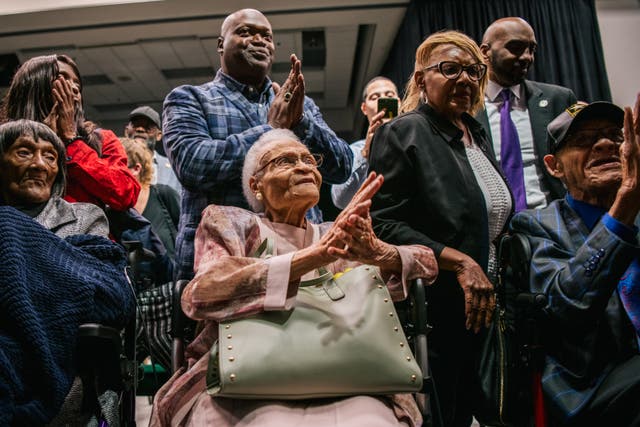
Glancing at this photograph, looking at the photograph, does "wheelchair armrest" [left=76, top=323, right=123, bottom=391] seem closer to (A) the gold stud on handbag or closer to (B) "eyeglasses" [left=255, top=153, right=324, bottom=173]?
(A) the gold stud on handbag

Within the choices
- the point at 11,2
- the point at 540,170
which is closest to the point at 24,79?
the point at 540,170

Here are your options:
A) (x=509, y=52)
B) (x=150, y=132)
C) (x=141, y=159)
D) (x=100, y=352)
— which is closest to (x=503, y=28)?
(x=509, y=52)

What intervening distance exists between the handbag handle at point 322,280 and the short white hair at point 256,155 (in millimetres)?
294

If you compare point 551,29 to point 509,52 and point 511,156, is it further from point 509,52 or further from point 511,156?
point 511,156

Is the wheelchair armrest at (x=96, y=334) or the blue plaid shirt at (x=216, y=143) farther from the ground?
the blue plaid shirt at (x=216, y=143)

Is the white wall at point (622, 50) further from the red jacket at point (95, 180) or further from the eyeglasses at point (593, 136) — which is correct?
the red jacket at point (95, 180)

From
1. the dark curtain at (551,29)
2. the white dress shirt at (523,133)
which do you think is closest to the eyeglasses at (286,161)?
the white dress shirt at (523,133)

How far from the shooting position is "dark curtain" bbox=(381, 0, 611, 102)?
17.0 ft

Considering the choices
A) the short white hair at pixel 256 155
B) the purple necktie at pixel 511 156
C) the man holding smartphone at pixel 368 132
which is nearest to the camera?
the short white hair at pixel 256 155

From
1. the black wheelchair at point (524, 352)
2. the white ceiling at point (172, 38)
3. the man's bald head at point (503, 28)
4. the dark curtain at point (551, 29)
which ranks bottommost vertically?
the black wheelchair at point (524, 352)

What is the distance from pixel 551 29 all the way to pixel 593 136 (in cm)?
375

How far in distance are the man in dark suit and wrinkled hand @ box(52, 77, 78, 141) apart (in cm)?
160

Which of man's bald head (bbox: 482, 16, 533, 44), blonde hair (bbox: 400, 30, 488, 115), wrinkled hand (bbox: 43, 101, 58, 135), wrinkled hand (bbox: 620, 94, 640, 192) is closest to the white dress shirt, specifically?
man's bald head (bbox: 482, 16, 533, 44)

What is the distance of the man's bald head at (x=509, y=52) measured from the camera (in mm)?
2955
